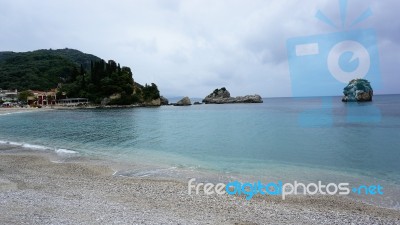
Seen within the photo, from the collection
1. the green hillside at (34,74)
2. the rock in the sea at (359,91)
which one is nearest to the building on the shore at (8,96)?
the green hillside at (34,74)

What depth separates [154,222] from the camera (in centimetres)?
834

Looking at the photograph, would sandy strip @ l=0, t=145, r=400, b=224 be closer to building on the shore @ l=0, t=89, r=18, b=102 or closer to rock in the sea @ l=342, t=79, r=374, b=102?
rock in the sea @ l=342, t=79, r=374, b=102

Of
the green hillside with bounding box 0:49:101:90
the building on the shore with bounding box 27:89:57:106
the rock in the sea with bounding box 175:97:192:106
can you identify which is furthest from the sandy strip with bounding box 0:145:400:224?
the green hillside with bounding box 0:49:101:90

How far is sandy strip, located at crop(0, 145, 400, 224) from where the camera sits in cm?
875

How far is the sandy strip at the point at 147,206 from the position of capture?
28.7 feet

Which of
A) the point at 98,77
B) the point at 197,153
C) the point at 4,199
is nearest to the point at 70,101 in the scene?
the point at 98,77

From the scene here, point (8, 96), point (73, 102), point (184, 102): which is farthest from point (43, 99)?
point (184, 102)

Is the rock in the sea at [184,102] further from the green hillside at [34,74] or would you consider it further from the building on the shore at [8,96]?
the building on the shore at [8,96]

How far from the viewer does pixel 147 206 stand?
10.2 m

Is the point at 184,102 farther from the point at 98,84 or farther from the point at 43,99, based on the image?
the point at 43,99

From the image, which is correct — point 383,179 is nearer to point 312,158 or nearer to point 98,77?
point 312,158

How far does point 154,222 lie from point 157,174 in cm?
810

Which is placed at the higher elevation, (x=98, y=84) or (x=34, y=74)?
(x=34, y=74)

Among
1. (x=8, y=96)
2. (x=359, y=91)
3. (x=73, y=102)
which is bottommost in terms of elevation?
(x=73, y=102)
